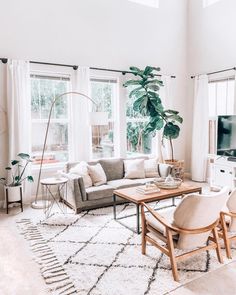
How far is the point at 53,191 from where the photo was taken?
5.24 m

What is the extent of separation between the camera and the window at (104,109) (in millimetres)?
5715

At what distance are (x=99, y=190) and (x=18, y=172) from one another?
1.46m

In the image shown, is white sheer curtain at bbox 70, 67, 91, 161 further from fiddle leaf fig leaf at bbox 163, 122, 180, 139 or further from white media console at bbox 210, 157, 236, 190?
white media console at bbox 210, 157, 236, 190

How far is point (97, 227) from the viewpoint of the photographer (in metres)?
3.75

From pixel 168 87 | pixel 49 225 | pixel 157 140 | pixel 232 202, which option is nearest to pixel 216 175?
pixel 157 140

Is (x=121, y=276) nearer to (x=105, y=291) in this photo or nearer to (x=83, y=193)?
(x=105, y=291)

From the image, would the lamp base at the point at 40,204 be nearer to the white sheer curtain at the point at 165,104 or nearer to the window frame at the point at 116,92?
the window frame at the point at 116,92

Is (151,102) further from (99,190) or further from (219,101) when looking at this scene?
(99,190)

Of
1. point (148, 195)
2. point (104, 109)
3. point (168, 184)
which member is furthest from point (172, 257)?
point (104, 109)

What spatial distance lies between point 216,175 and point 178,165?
0.83m

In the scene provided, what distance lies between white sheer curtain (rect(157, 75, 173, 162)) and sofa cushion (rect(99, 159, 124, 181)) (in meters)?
1.42

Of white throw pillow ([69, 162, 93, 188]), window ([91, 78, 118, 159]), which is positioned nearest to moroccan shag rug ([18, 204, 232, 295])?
white throw pillow ([69, 162, 93, 188])

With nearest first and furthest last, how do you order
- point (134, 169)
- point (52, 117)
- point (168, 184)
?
point (168, 184), point (134, 169), point (52, 117)

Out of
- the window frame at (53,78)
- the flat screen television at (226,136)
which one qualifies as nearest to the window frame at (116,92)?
the window frame at (53,78)
